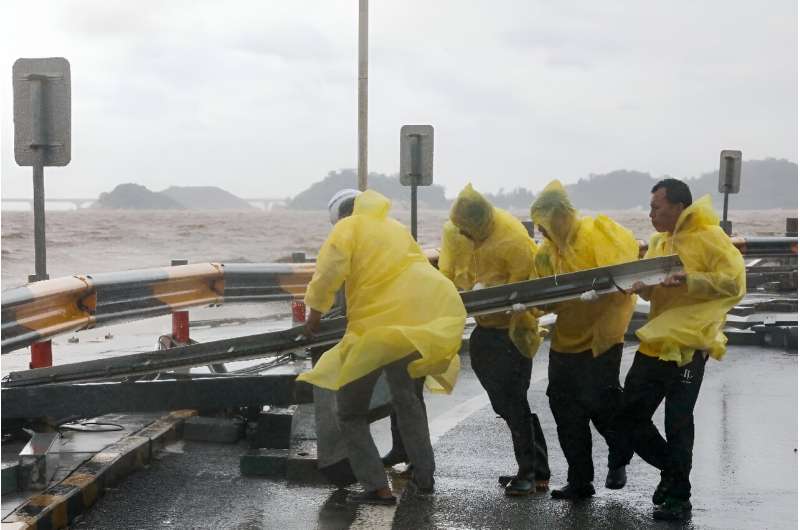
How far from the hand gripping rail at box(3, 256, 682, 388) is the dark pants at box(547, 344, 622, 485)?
43cm

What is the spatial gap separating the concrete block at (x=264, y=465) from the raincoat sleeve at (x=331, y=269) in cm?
126

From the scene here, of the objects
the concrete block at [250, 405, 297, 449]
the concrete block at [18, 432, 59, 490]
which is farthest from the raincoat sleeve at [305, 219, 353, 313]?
the concrete block at [18, 432, 59, 490]

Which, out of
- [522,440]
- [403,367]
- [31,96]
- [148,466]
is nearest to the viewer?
[403,367]

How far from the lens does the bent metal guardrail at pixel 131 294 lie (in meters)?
6.69

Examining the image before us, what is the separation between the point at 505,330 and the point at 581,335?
0.42m

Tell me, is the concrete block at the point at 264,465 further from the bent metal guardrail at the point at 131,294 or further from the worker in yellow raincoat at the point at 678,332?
the worker in yellow raincoat at the point at 678,332

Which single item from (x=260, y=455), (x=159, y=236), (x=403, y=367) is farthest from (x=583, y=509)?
(x=159, y=236)

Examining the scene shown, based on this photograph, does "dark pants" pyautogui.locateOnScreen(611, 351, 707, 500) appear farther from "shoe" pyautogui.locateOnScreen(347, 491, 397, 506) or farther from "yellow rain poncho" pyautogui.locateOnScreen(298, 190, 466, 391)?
"shoe" pyautogui.locateOnScreen(347, 491, 397, 506)

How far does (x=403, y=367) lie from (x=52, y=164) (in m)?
5.20

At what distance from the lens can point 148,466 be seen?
263 inches

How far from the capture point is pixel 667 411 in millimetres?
5730

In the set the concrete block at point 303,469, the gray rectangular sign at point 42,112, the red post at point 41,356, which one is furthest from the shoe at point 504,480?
the gray rectangular sign at point 42,112

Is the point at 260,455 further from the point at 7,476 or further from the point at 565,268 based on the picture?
the point at 565,268

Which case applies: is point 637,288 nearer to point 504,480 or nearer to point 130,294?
point 504,480
